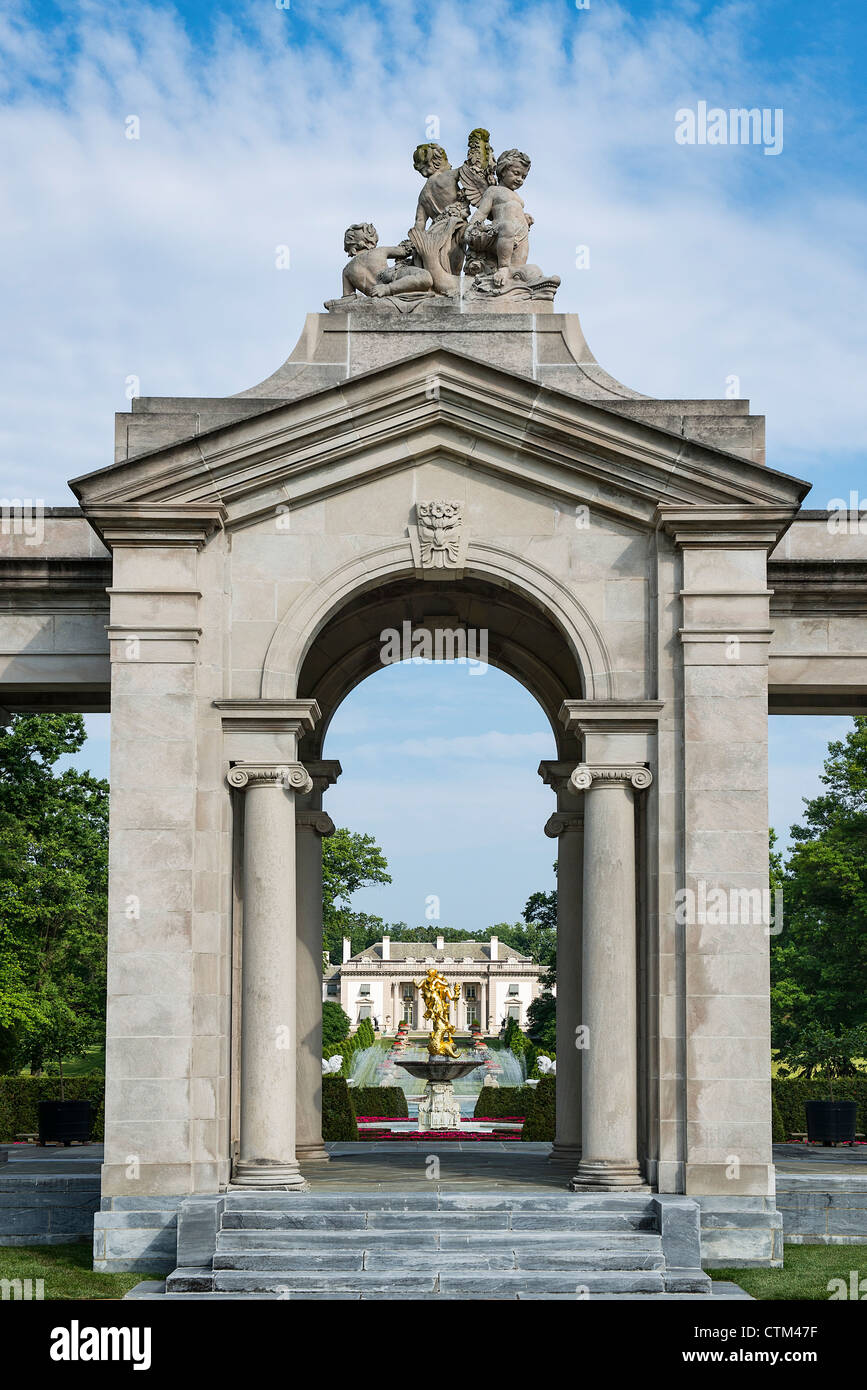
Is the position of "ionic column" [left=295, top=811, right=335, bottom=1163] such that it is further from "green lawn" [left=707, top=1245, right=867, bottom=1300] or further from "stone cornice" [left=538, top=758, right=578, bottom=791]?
"green lawn" [left=707, top=1245, right=867, bottom=1300]

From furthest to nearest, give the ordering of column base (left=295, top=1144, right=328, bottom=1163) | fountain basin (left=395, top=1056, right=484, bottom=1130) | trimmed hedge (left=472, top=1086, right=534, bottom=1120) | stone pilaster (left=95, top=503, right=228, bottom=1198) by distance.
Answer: trimmed hedge (left=472, top=1086, right=534, bottom=1120)
fountain basin (left=395, top=1056, right=484, bottom=1130)
column base (left=295, top=1144, right=328, bottom=1163)
stone pilaster (left=95, top=503, right=228, bottom=1198)

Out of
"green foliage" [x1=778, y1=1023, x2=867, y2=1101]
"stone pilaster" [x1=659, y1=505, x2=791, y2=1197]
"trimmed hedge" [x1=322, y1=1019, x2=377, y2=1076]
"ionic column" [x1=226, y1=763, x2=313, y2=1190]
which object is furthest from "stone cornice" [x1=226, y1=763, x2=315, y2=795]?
"green foliage" [x1=778, y1=1023, x2=867, y2=1101]

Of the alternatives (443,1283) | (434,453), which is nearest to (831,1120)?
(443,1283)

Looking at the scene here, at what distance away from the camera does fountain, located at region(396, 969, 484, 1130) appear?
44.2 metres

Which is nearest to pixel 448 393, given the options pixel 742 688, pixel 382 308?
pixel 382 308

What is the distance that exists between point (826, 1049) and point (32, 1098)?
4113cm

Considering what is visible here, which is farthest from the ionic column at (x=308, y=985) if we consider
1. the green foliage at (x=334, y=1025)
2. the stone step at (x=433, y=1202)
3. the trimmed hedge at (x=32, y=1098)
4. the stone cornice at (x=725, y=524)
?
the green foliage at (x=334, y=1025)

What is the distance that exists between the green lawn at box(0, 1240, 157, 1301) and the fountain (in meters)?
19.3

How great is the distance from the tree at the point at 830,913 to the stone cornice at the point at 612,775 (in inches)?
1845

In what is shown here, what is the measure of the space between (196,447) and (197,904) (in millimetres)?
7197

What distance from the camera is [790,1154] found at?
32938mm

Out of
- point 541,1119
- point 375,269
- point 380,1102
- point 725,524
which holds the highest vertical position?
point 375,269

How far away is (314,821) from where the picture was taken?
31.3 metres

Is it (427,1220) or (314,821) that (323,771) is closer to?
(314,821)
